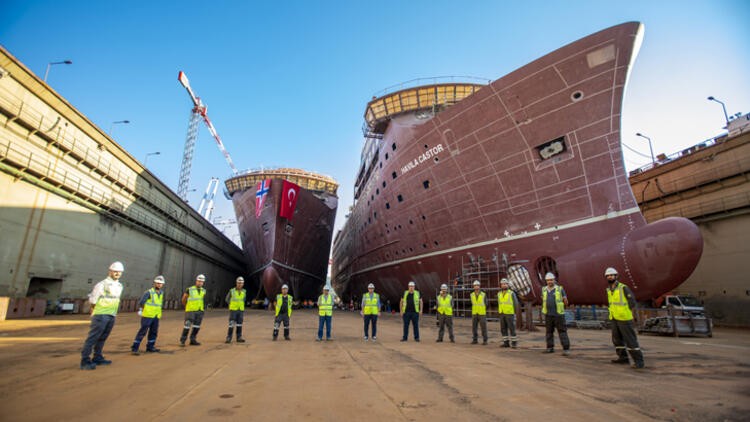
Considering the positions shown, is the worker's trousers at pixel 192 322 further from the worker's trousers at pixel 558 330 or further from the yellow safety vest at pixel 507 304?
the worker's trousers at pixel 558 330

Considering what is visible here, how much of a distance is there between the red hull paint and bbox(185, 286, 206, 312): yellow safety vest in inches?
415

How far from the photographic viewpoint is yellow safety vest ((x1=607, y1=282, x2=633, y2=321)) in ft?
17.8

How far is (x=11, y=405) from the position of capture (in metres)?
2.86

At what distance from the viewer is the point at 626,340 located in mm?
5305

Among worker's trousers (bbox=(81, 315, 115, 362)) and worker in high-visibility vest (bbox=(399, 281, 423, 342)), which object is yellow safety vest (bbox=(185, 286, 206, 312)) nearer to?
worker's trousers (bbox=(81, 315, 115, 362))

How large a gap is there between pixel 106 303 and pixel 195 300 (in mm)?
2345

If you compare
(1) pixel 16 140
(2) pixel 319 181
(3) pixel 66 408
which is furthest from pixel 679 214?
(2) pixel 319 181

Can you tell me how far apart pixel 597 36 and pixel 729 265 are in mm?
12755

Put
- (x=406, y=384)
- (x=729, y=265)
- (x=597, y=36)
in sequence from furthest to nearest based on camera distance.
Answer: (x=729, y=265) < (x=597, y=36) < (x=406, y=384)

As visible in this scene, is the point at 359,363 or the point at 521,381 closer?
the point at 521,381

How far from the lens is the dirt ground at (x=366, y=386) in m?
2.78

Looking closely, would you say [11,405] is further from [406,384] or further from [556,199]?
[556,199]

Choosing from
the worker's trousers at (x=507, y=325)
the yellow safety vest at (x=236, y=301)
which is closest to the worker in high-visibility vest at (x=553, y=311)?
the worker's trousers at (x=507, y=325)

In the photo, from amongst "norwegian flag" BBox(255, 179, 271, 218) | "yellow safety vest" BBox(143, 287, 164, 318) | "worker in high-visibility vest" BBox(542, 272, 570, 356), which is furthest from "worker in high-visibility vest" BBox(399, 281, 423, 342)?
"norwegian flag" BBox(255, 179, 271, 218)
